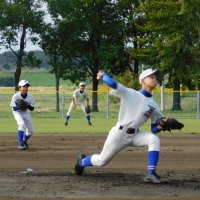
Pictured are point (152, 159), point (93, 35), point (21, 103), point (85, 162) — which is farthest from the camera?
point (93, 35)

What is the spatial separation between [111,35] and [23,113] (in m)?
37.7

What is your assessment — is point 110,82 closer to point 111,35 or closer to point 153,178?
point 153,178

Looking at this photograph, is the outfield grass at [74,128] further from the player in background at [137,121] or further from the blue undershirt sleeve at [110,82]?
the blue undershirt sleeve at [110,82]

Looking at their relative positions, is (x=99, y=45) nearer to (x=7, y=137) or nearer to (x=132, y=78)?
(x=132, y=78)

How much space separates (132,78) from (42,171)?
3890 centimetres

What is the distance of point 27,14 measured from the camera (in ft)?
162

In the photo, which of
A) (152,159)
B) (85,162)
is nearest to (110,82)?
Result: (152,159)

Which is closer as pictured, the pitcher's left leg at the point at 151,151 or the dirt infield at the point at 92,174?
the dirt infield at the point at 92,174

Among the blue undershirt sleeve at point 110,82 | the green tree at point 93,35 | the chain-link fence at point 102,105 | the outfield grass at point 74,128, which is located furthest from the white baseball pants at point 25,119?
the green tree at point 93,35

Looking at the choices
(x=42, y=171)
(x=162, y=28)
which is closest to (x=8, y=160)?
(x=42, y=171)

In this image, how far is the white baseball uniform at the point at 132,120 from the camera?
1002 cm

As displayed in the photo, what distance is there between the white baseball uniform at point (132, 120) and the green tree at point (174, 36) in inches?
1459

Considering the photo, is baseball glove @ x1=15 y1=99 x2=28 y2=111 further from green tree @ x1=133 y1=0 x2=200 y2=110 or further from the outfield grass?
green tree @ x1=133 y1=0 x2=200 y2=110

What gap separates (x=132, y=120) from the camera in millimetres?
10039
